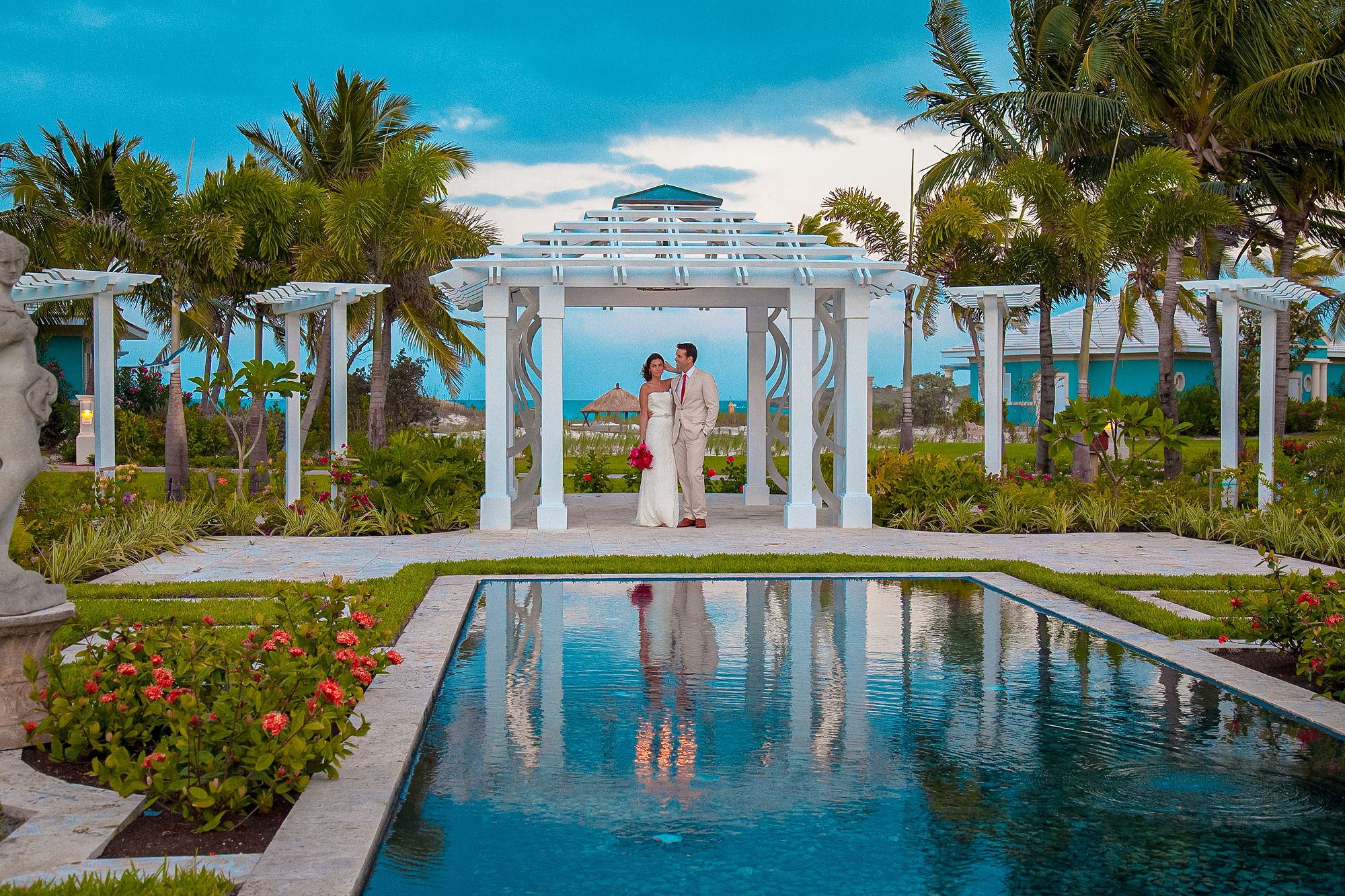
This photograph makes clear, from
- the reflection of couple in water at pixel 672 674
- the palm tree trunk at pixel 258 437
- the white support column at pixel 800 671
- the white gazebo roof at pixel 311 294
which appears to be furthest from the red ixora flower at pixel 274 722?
the palm tree trunk at pixel 258 437

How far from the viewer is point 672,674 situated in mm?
6301

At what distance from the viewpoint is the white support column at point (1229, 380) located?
1480 centimetres

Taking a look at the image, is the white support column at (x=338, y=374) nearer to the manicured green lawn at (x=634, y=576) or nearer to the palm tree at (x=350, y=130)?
the manicured green lawn at (x=634, y=576)

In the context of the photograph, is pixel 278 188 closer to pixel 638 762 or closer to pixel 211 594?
pixel 211 594

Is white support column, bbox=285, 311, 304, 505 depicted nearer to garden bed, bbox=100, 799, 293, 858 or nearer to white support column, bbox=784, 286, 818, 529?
white support column, bbox=784, 286, 818, 529

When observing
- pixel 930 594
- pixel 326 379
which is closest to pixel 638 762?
pixel 930 594

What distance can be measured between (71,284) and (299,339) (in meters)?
2.95

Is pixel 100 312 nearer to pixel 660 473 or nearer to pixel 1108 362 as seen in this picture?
pixel 660 473

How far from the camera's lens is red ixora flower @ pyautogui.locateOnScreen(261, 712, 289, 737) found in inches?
157

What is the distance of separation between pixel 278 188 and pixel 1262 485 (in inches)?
659

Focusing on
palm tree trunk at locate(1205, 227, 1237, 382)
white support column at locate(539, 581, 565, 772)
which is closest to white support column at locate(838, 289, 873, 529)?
white support column at locate(539, 581, 565, 772)

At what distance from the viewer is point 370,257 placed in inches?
930

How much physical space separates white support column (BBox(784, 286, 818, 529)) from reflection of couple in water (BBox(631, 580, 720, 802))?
434 cm

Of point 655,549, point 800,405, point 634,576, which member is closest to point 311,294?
point 800,405
